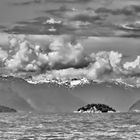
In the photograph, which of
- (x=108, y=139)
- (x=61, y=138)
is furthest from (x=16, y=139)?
(x=108, y=139)

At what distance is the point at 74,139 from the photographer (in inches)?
4326

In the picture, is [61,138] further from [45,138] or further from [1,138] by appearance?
[1,138]

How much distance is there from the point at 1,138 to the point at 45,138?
1052 cm

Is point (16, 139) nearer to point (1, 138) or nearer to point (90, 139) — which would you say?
point (1, 138)

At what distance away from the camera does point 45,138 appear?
114m

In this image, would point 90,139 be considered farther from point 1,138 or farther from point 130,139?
point 1,138

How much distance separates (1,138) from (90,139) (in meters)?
20.7

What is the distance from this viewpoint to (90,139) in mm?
110562

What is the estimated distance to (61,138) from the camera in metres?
114

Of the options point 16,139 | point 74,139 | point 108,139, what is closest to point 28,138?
point 16,139

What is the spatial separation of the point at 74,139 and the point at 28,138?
441 inches

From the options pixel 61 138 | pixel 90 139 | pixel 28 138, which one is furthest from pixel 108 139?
pixel 28 138

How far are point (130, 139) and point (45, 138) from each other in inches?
799

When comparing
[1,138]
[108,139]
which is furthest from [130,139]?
[1,138]
